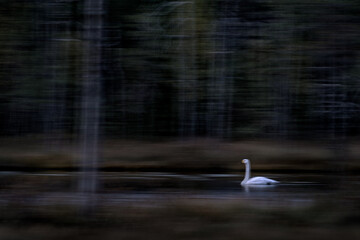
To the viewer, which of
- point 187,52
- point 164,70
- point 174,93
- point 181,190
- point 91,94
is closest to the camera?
point 91,94

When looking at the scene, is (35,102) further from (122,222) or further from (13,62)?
(122,222)

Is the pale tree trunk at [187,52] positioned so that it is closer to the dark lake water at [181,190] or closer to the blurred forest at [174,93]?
the blurred forest at [174,93]

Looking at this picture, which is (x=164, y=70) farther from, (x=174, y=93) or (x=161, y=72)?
(x=174, y=93)

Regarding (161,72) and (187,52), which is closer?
(187,52)

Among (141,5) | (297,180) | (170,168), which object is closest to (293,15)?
(297,180)

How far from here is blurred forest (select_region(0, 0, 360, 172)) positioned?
66.5 ft

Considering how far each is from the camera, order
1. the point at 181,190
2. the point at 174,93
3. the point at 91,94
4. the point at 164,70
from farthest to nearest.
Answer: the point at 174,93 → the point at 164,70 → the point at 181,190 → the point at 91,94

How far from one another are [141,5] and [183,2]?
1.68 metres

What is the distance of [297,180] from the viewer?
46.7 feet

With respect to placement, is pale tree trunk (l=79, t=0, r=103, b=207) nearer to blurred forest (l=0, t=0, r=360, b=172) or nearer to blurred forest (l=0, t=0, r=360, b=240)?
blurred forest (l=0, t=0, r=360, b=240)

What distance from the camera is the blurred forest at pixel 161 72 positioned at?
66.5ft

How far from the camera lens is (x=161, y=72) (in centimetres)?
2139

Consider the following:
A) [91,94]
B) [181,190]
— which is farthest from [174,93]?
[91,94]

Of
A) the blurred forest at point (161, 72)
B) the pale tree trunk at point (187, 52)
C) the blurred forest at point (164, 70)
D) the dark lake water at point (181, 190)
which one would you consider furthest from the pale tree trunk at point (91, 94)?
the pale tree trunk at point (187, 52)
